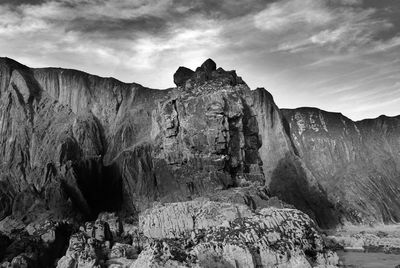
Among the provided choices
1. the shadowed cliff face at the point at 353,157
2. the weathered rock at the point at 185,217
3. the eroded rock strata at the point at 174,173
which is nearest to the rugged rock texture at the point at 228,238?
the weathered rock at the point at 185,217

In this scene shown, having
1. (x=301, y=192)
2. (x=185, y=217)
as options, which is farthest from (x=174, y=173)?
(x=301, y=192)

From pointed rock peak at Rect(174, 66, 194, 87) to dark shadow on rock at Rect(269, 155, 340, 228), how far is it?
26710 mm

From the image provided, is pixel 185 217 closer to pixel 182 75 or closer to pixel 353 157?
pixel 182 75

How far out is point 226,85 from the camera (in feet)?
280

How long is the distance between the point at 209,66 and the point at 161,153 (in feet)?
54.1

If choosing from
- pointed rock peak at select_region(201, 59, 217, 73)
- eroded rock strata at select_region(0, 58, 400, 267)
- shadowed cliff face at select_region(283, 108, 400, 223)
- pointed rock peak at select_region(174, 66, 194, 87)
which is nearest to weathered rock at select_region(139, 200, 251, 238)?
eroded rock strata at select_region(0, 58, 400, 267)

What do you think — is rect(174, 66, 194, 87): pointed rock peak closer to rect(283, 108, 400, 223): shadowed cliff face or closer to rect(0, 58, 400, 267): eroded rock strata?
rect(0, 58, 400, 267): eroded rock strata

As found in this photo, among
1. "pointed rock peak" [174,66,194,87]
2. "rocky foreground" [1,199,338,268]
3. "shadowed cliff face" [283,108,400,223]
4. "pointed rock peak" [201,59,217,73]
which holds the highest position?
"pointed rock peak" [201,59,217,73]

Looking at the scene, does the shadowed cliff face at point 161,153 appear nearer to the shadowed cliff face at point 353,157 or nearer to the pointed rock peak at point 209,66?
the shadowed cliff face at point 353,157

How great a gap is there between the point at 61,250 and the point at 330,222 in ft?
172

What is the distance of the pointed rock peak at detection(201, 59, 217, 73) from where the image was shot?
300ft

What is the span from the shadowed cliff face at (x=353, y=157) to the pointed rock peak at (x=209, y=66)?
117ft

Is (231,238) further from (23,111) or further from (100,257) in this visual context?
(23,111)

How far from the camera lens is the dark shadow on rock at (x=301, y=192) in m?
101
